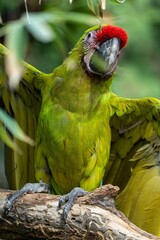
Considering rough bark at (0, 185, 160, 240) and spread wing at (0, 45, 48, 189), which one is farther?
spread wing at (0, 45, 48, 189)

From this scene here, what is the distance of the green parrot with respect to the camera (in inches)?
84.7

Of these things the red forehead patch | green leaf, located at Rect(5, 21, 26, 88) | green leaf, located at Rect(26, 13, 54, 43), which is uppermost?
green leaf, located at Rect(26, 13, 54, 43)

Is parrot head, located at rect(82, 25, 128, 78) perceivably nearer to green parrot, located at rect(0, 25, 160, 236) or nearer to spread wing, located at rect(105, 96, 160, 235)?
green parrot, located at rect(0, 25, 160, 236)

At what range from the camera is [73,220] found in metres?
1.72

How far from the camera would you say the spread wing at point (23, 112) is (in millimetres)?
2211

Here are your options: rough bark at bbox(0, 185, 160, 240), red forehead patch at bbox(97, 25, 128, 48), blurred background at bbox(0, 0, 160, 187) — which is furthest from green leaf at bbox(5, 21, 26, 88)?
red forehead patch at bbox(97, 25, 128, 48)

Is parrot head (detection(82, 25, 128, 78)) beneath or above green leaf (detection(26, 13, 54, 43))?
beneath

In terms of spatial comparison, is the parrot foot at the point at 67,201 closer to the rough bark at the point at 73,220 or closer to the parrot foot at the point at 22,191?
the rough bark at the point at 73,220

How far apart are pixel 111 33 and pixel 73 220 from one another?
687 mm

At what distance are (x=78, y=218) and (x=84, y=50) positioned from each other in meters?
0.70

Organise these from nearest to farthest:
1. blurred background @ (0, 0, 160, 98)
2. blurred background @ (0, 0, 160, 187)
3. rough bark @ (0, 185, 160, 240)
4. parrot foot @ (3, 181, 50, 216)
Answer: blurred background @ (0, 0, 160, 187) < blurred background @ (0, 0, 160, 98) < rough bark @ (0, 185, 160, 240) < parrot foot @ (3, 181, 50, 216)

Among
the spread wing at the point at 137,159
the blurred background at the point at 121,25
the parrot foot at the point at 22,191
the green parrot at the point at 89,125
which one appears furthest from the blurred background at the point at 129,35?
the parrot foot at the point at 22,191

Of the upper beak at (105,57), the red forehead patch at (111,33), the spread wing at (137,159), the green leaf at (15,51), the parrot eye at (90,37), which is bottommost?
the spread wing at (137,159)

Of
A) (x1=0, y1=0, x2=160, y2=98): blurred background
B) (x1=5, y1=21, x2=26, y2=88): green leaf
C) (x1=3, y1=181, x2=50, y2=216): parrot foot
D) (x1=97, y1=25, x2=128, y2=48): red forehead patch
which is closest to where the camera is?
(x1=5, y1=21, x2=26, y2=88): green leaf
